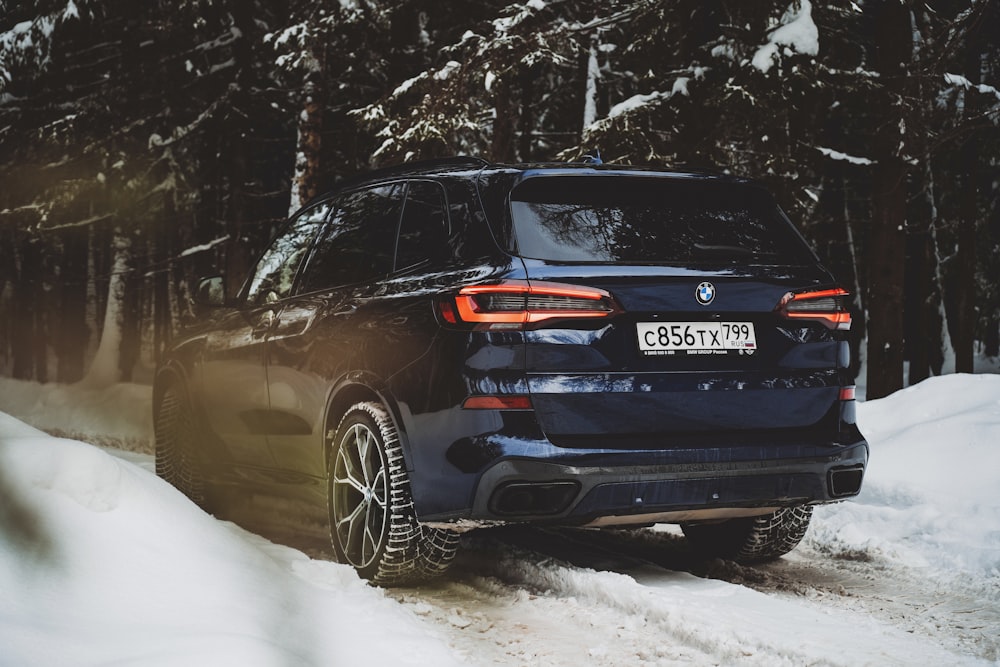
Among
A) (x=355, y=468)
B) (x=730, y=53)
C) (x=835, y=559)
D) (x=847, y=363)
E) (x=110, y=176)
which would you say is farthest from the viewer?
(x=110, y=176)

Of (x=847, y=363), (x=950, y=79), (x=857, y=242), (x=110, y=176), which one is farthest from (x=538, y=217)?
(x=857, y=242)

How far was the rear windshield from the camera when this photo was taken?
14.1 ft

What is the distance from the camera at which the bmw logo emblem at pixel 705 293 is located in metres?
4.25

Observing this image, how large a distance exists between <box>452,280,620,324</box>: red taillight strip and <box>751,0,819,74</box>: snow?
8.95 meters

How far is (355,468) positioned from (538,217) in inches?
59.9

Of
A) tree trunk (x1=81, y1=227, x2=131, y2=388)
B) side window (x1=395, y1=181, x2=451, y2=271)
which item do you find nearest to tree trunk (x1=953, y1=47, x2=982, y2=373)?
tree trunk (x1=81, y1=227, x2=131, y2=388)

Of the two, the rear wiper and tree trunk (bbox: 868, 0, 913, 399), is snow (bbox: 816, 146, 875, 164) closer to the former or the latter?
tree trunk (bbox: 868, 0, 913, 399)

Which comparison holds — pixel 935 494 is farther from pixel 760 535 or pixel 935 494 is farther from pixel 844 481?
pixel 844 481

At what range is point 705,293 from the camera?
14.0ft

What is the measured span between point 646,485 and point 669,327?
623mm

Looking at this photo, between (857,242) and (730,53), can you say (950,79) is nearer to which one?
(730,53)

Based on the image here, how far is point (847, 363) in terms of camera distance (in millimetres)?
4672

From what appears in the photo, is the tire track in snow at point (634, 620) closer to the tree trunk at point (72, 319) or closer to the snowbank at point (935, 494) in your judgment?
the snowbank at point (935, 494)

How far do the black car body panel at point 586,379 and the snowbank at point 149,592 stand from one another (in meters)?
0.66
